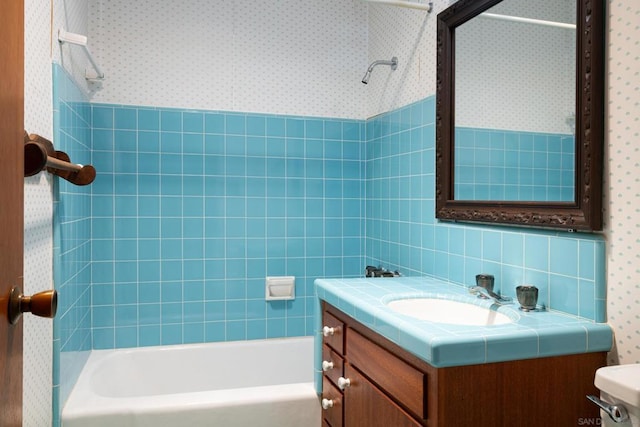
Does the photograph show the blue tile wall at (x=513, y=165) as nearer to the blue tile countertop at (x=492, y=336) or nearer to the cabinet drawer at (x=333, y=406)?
the blue tile countertop at (x=492, y=336)

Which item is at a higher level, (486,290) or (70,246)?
(70,246)

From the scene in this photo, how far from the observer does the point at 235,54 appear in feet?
9.18

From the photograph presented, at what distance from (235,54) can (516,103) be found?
5.64 ft

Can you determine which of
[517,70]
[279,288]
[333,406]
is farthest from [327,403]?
[517,70]

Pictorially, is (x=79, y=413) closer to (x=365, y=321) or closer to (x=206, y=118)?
(x=365, y=321)

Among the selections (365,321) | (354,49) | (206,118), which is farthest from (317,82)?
(365,321)

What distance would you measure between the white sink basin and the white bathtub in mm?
650

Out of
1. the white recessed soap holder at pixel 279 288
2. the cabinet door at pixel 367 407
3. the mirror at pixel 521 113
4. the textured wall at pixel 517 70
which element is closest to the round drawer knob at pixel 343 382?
the cabinet door at pixel 367 407

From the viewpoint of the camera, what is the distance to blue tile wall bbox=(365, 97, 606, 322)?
1398 millimetres

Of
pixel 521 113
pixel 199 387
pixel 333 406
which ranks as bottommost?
pixel 199 387

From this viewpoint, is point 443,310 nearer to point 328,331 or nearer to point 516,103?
point 328,331

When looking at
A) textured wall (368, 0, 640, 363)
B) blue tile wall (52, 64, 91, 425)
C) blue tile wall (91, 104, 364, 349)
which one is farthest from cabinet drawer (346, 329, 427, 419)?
blue tile wall (91, 104, 364, 349)

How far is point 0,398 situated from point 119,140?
209cm

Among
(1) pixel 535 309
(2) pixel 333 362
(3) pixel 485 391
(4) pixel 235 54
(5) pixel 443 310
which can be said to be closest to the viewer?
(3) pixel 485 391
